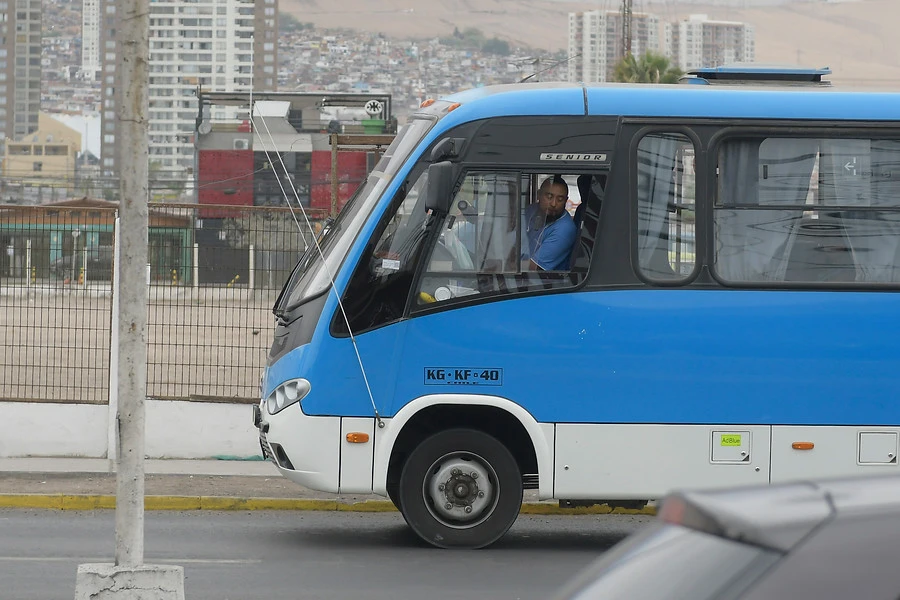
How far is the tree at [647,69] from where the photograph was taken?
56031 mm

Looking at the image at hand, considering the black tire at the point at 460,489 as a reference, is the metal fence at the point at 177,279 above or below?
above

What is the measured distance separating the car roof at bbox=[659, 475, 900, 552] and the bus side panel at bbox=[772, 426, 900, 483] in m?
6.01

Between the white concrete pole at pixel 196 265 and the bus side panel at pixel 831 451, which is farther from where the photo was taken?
the white concrete pole at pixel 196 265

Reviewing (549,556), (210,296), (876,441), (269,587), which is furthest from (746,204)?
(210,296)

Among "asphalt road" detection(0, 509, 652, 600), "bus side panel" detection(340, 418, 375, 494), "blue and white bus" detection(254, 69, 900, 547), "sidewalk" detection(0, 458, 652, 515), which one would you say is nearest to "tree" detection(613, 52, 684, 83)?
"sidewalk" detection(0, 458, 652, 515)

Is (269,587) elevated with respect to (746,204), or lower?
lower

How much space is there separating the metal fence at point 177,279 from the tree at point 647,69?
44.9 metres

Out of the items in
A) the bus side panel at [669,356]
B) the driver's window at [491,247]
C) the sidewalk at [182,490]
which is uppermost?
the driver's window at [491,247]

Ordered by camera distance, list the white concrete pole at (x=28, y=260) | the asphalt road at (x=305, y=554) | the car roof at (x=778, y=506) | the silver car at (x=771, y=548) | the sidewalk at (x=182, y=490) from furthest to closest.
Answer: the white concrete pole at (x=28, y=260) → the sidewalk at (x=182, y=490) → the asphalt road at (x=305, y=554) → the car roof at (x=778, y=506) → the silver car at (x=771, y=548)

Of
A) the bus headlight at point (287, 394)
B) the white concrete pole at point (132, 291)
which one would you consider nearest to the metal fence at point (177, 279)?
the bus headlight at point (287, 394)

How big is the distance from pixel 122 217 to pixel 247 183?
61215 mm

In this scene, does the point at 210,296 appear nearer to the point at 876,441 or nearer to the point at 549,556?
the point at 549,556

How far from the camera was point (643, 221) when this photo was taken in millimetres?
8664

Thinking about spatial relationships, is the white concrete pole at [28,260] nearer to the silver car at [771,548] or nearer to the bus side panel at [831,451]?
the bus side panel at [831,451]
